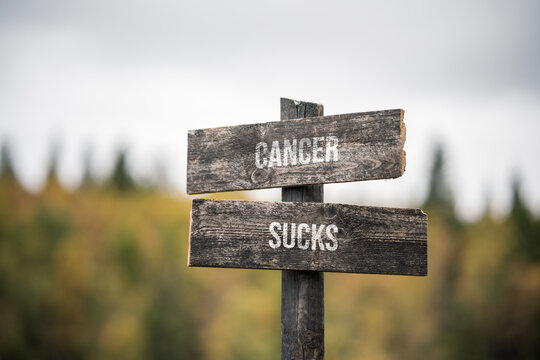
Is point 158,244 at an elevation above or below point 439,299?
A: above

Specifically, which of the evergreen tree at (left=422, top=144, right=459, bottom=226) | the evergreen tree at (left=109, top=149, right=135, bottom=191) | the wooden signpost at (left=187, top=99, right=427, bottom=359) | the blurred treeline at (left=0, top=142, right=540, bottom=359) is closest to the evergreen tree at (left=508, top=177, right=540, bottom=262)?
the blurred treeline at (left=0, top=142, right=540, bottom=359)

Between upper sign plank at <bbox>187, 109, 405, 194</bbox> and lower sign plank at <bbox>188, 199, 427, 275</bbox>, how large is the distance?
0.13 meters

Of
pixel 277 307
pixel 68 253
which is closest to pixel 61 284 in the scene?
pixel 68 253

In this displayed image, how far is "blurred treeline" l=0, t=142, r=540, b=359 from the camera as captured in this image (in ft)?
78.6

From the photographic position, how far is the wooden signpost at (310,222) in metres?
2.45

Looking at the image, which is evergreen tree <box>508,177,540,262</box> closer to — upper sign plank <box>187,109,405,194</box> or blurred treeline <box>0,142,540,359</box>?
blurred treeline <box>0,142,540,359</box>

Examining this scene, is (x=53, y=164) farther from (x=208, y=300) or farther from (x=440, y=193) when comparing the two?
(x=440, y=193)

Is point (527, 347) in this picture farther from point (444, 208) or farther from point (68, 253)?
point (68, 253)

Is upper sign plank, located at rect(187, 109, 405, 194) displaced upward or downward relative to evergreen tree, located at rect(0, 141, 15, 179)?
downward

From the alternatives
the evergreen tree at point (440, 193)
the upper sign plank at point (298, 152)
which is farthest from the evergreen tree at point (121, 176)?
the upper sign plank at point (298, 152)

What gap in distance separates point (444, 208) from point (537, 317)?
1095cm

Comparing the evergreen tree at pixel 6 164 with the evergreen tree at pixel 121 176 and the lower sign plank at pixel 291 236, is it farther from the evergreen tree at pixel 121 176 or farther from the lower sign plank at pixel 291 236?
the lower sign plank at pixel 291 236

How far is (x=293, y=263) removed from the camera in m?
2.45

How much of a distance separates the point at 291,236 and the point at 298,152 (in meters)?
0.36
